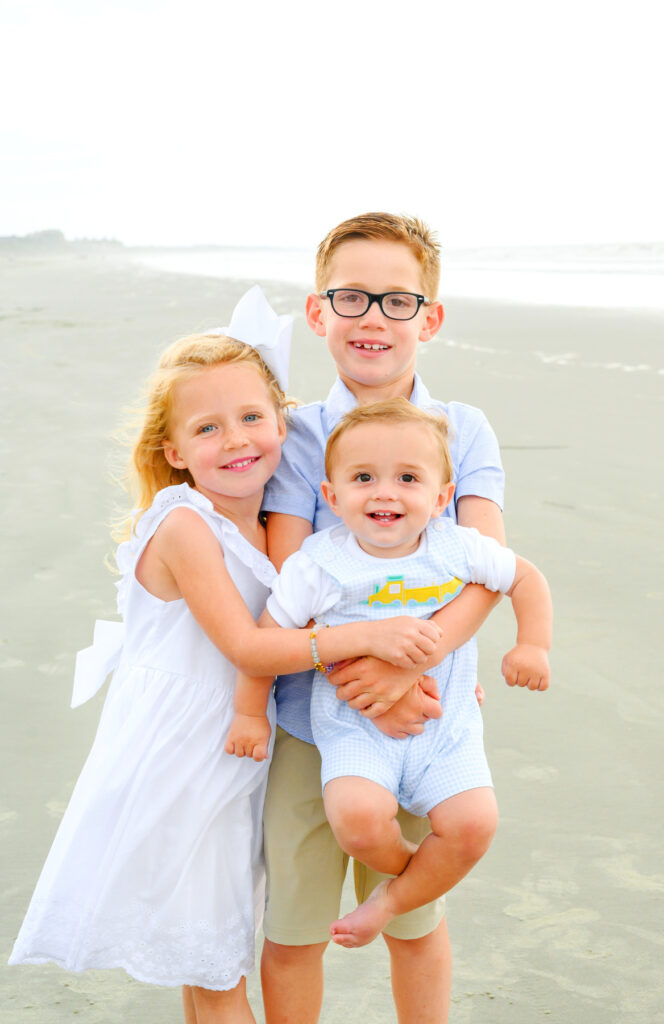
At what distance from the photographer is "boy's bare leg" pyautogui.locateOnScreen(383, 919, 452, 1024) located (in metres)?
2.20

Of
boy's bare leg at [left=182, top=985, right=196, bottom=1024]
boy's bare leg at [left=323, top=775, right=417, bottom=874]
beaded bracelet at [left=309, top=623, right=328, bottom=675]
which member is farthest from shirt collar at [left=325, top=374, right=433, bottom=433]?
boy's bare leg at [left=182, top=985, right=196, bottom=1024]

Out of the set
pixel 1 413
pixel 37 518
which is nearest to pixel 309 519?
pixel 37 518

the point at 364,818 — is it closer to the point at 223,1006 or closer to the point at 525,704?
the point at 223,1006

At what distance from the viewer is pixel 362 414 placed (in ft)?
6.75

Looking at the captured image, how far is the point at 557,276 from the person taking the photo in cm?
2027

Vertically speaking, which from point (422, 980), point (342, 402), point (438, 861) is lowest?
point (422, 980)

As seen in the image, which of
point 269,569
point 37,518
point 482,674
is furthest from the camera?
point 37,518

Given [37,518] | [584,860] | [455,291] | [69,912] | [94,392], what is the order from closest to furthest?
1. [69,912]
2. [584,860]
3. [37,518]
4. [94,392]
5. [455,291]

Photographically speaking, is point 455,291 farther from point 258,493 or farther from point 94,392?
point 258,493

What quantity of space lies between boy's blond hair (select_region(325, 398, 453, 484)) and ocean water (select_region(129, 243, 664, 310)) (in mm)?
11558

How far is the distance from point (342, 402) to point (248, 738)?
73 cm

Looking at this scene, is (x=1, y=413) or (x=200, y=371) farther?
(x=1, y=413)

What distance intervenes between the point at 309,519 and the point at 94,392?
20.9ft

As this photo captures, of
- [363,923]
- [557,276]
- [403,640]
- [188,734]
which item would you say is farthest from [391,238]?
[557,276]
